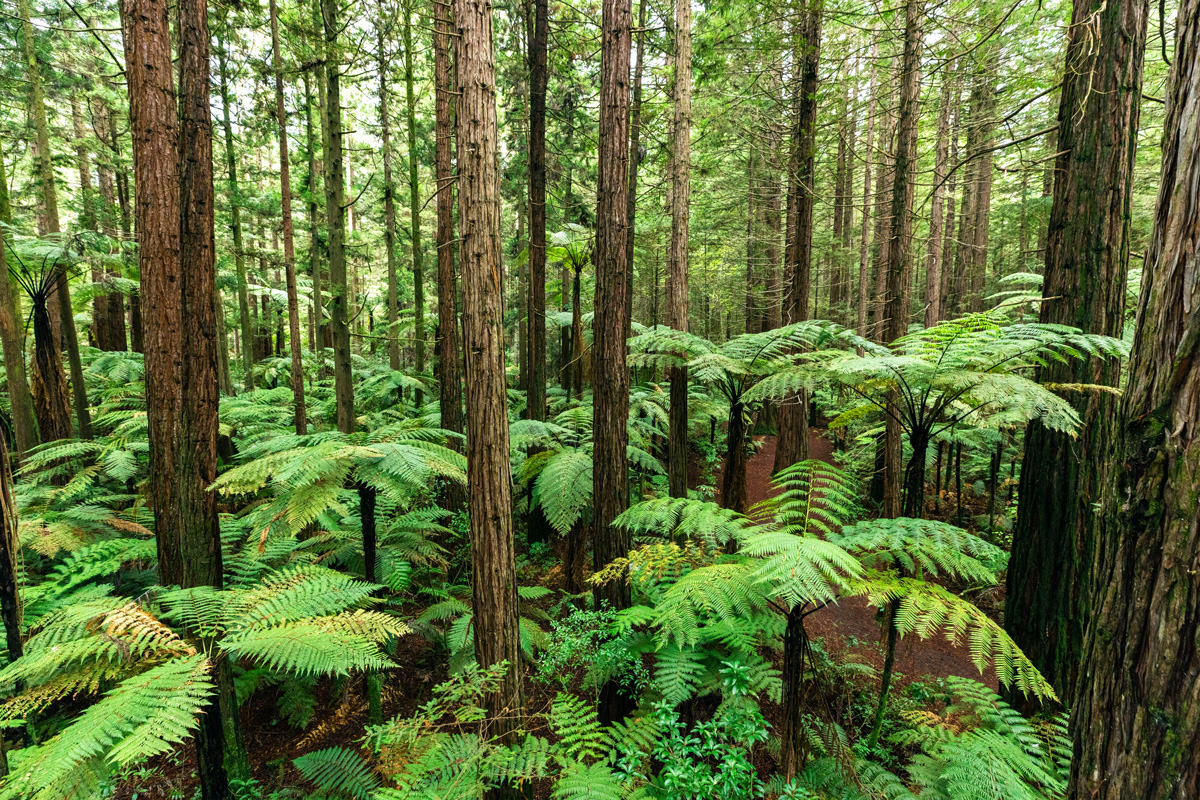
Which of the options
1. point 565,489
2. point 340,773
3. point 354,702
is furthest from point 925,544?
point 354,702

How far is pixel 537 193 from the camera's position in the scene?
719cm

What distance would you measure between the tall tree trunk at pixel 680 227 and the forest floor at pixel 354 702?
87.5 inches

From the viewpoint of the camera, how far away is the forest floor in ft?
11.3

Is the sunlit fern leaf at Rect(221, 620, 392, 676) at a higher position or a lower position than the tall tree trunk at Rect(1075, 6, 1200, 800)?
lower

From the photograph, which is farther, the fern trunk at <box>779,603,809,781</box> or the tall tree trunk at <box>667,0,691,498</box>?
the tall tree trunk at <box>667,0,691,498</box>

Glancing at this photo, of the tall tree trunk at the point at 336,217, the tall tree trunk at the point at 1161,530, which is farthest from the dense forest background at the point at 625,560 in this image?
the tall tree trunk at the point at 336,217

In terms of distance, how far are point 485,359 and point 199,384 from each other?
88.9 inches

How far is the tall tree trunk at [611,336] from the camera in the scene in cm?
423

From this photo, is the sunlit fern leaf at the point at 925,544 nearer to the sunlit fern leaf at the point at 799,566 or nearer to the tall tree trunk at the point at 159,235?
the sunlit fern leaf at the point at 799,566

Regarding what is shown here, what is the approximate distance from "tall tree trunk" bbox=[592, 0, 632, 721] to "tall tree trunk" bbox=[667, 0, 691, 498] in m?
1.45

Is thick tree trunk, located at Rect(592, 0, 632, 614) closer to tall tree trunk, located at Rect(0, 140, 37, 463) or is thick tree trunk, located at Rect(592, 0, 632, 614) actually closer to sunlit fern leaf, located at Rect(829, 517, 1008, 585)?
sunlit fern leaf, located at Rect(829, 517, 1008, 585)

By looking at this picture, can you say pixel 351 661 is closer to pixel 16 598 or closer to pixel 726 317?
pixel 16 598

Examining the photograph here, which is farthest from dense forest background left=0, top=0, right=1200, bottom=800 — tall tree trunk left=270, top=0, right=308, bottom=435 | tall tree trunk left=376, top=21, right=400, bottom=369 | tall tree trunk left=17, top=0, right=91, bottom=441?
tall tree trunk left=376, top=21, right=400, bottom=369

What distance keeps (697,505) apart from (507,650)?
1738 millimetres
